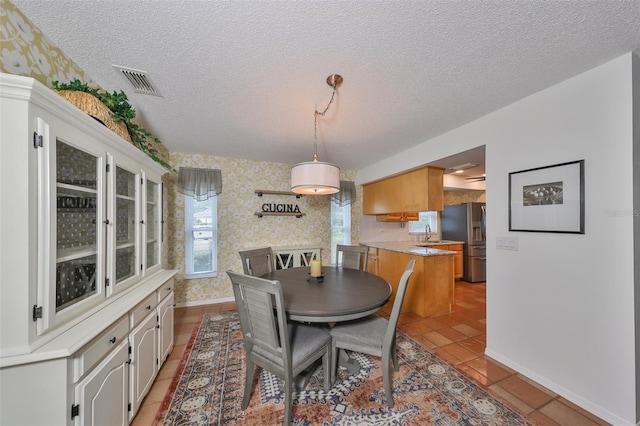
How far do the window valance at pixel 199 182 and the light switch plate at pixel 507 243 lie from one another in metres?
3.71

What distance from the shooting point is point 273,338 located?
4.73ft

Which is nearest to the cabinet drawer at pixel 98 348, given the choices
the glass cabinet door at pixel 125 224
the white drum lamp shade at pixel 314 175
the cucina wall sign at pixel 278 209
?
the glass cabinet door at pixel 125 224

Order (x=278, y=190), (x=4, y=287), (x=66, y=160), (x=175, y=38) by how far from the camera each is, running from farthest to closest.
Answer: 1. (x=278, y=190)
2. (x=175, y=38)
3. (x=66, y=160)
4. (x=4, y=287)

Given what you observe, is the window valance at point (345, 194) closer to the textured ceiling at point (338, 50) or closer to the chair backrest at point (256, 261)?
the chair backrest at point (256, 261)

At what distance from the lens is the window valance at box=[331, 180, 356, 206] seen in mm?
4402

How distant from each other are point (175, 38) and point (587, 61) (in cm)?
263

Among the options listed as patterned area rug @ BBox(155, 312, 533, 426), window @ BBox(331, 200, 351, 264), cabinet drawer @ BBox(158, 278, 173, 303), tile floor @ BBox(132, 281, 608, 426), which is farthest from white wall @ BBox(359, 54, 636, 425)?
cabinet drawer @ BBox(158, 278, 173, 303)

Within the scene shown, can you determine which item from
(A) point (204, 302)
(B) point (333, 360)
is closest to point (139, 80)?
(B) point (333, 360)

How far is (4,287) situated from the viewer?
0.84 meters

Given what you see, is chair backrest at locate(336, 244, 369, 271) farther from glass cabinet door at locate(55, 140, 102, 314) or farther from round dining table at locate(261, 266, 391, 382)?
glass cabinet door at locate(55, 140, 102, 314)

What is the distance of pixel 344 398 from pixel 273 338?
0.80m

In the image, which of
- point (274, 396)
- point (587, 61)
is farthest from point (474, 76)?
point (274, 396)

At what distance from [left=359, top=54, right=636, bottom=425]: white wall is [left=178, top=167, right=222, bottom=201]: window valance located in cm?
364

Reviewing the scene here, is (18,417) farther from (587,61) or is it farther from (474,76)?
(587,61)
